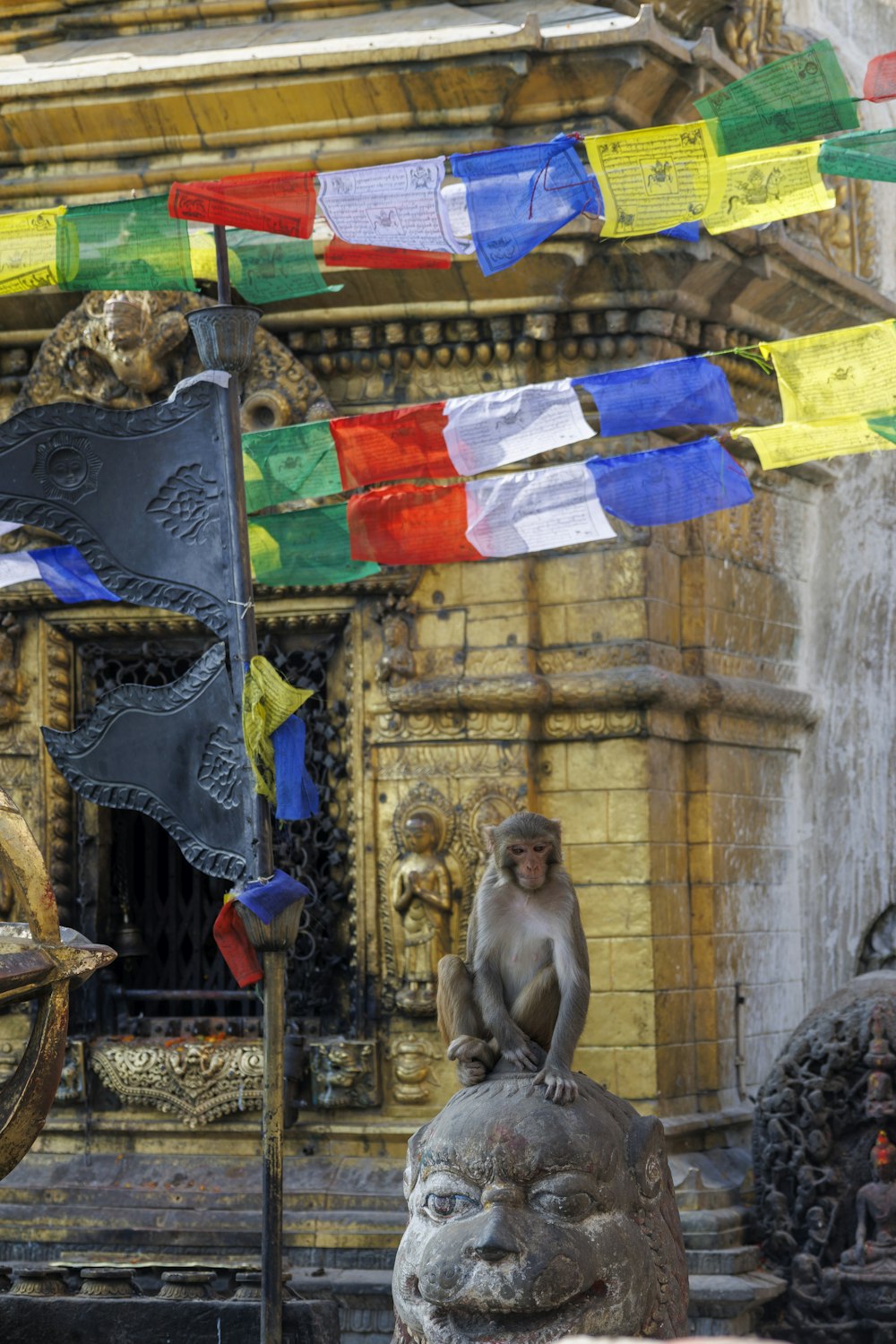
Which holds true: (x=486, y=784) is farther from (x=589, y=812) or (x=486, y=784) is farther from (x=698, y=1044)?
(x=698, y=1044)

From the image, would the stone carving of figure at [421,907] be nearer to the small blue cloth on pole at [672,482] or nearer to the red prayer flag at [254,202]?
the small blue cloth on pole at [672,482]

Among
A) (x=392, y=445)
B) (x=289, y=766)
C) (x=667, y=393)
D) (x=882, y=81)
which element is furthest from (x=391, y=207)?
(x=289, y=766)

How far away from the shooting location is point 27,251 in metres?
9.87

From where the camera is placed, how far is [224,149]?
11000 mm

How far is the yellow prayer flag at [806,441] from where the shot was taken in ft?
29.5

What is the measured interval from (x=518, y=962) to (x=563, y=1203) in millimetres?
1148

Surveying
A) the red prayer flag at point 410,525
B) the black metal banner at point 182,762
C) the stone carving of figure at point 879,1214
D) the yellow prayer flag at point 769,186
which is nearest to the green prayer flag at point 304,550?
the red prayer flag at point 410,525

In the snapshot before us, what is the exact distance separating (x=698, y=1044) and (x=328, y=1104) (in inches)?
76.6

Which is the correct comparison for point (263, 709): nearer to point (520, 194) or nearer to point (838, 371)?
point (520, 194)

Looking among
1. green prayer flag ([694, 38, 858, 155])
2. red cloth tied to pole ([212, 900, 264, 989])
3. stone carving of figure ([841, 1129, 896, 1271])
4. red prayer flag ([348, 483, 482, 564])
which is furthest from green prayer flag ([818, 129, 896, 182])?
stone carving of figure ([841, 1129, 896, 1271])

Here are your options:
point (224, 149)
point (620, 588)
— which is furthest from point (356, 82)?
point (620, 588)

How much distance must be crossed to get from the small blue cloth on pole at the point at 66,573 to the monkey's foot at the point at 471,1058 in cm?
388

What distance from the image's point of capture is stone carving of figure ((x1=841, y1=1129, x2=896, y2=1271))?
387 inches

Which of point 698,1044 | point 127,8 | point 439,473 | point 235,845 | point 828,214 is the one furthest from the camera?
point 828,214
